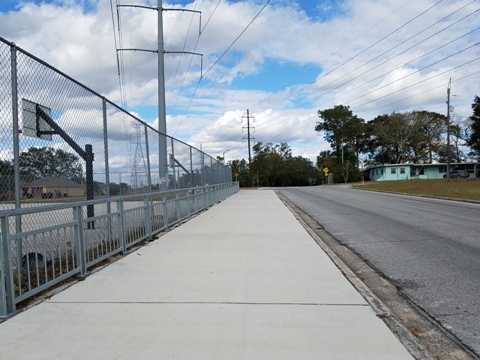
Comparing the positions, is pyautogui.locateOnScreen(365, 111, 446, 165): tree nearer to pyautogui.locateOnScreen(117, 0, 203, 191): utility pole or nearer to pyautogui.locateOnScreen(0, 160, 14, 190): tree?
pyautogui.locateOnScreen(117, 0, 203, 191): utility pole

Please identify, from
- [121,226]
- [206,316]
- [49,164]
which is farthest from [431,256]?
[49,164]

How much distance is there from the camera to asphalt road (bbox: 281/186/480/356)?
4.82 metres

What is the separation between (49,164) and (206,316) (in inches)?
128

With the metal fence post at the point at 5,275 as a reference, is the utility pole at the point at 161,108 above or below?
above

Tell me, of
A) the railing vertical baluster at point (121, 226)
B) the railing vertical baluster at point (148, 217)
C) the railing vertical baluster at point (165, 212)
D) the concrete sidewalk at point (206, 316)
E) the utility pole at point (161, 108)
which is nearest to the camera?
the concrete sidewalk at point (206, 316)

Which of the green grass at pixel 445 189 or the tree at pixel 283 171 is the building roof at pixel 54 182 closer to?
the green grass at pixel 445 189

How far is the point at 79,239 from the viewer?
19.9 feet

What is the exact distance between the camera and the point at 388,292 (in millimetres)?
5668

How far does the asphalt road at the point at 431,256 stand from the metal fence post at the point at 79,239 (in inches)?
174

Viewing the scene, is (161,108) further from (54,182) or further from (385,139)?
(385,139)

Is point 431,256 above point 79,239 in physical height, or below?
below

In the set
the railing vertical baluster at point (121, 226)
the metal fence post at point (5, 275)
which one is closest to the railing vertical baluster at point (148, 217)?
the railing vertical baluster at point (121, 226)

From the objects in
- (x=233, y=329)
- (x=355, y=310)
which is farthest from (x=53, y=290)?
(x=355, y=310)

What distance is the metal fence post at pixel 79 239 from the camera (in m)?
6.01
